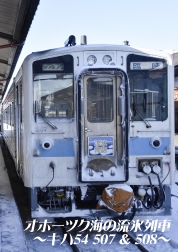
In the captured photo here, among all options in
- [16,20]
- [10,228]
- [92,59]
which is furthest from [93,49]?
[16,20]

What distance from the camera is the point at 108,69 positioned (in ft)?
17.8

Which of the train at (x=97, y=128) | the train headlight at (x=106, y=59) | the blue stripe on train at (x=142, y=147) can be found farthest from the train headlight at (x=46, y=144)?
the train headlight at (x=106, y=59)

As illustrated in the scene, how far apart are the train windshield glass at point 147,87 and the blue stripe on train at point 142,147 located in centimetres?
32

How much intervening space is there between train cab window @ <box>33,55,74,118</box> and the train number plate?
20.8 inches

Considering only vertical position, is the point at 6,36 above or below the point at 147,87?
above

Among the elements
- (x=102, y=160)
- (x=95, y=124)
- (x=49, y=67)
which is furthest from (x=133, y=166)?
(x=49, y=67)

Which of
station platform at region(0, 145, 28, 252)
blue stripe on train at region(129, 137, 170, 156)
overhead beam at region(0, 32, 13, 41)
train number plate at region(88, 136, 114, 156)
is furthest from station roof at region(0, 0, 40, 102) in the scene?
station platform at region(0, 145, 28, 252)

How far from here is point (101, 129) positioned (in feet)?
18.1

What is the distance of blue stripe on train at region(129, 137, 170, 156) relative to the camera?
5.61 meters

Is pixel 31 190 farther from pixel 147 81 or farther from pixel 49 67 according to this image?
pixel 147 81

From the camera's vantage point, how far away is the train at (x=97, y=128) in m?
5.50

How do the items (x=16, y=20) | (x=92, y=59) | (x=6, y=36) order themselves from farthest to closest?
(x=6, y=36)
(x=16, y=20)
(x=92, y=59)

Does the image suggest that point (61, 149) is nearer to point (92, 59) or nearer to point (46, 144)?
point (46, 144)

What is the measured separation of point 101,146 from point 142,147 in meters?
0.63
